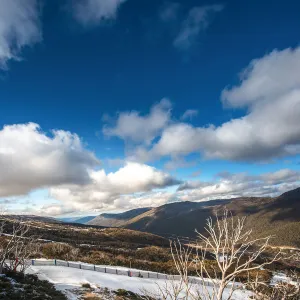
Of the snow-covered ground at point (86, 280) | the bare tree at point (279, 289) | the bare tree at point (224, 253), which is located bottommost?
the snow-covered ground at point (86, 280)

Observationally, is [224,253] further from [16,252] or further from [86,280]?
→ [86,280]

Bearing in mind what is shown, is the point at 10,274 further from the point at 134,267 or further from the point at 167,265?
the point at 167,265

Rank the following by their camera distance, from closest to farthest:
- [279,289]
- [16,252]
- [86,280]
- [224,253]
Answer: [224,253] < [279,289] < [16,252] < [86,280]

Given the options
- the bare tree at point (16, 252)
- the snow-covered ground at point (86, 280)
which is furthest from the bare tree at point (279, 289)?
the bare tree at point (16, 252)

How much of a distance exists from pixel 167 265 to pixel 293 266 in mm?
34888

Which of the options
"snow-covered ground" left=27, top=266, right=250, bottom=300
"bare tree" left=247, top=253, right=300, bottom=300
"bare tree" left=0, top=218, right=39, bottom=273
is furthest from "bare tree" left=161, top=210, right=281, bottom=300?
"snow-covered ground" left=27, top=266, right=250, bottom=300

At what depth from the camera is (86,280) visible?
2839 cm

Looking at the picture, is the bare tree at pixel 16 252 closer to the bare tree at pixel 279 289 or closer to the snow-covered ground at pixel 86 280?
the snow-covered ground at pixel 86 280

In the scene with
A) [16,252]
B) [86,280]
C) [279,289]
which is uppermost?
[16,252]

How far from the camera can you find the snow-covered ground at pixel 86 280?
26.9 metres

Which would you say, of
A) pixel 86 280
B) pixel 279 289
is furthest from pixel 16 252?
pixel 279 289

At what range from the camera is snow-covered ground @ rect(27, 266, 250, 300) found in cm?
2692

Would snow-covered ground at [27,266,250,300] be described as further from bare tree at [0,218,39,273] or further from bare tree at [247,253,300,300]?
bare tree at [247,253,300,300]

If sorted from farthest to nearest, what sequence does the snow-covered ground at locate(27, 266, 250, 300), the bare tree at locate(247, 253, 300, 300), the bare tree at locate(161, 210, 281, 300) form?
the snow-covered ground at locate(27, 266, 250, 300)
the bare tree at locate(247, 253, 300, 300)
the bare tree at locate(161, 210, 281, 300)
